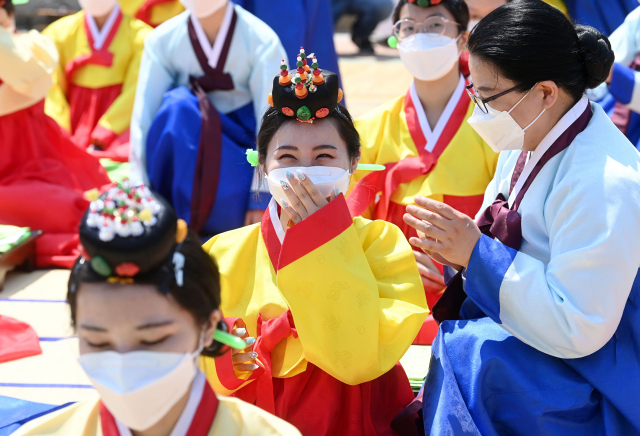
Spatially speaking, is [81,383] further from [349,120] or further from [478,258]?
[478,258]

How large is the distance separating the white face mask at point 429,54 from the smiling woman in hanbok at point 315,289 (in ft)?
3.50

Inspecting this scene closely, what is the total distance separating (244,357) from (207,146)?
2074 mm

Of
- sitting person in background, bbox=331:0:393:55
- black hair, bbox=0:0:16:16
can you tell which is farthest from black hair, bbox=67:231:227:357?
sitting person in background, bbox=331:0:393:55

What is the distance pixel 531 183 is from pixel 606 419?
0.61 m

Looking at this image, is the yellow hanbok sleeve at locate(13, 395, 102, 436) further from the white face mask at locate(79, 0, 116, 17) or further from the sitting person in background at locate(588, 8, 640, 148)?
the white face mask at locate(79, 0, 116, 17)

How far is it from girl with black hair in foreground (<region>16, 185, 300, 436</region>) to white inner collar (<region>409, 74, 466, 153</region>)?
5.88ft

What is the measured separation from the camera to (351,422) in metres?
1.93

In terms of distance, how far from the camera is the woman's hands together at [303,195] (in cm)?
184

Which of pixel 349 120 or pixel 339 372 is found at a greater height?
pixel 349 120

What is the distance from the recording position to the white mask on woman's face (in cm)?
132

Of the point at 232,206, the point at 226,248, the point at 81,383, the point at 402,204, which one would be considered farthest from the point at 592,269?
the point at 232,206

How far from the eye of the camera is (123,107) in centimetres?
464


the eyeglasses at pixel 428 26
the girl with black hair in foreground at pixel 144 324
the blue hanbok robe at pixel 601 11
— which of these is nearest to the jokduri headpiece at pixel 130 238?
the girl with black hair in foreground at pixel 144 324

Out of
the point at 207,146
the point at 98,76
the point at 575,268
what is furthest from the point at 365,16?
the point at 575,268
